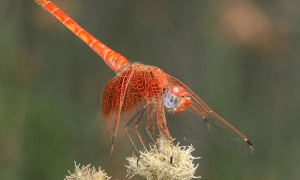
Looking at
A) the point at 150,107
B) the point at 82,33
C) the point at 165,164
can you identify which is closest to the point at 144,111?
the point at 150,107

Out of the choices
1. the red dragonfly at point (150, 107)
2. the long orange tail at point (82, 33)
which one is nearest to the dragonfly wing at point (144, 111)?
the red dragonfly at point (150, 107)

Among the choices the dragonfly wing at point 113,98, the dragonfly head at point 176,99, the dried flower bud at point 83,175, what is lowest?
the dried flower bud at point 83,175

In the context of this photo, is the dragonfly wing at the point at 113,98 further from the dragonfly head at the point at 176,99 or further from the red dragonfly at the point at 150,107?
the dragonfly head at the point at 176,99

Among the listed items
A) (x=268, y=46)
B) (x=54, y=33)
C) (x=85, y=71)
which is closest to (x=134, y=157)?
(x=85, y=71)

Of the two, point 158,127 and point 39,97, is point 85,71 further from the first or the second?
point 158,127

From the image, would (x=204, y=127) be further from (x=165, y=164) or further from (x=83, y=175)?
(x=83, y=175)
